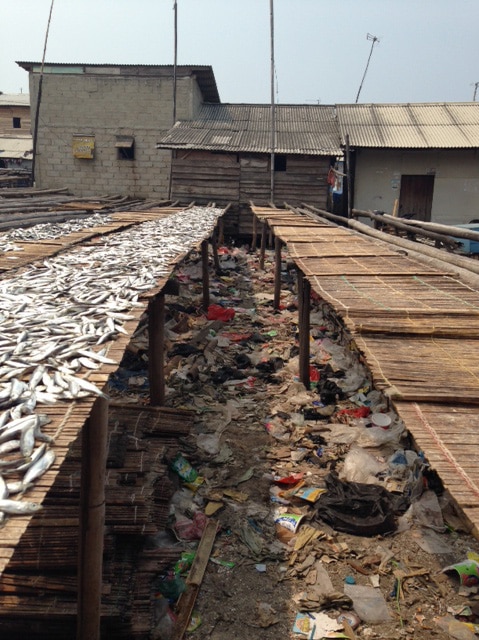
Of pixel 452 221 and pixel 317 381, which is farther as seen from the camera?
pixel 452 221

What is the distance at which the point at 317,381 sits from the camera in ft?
26.5

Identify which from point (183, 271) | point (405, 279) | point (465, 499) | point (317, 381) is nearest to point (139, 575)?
point (465, 499)

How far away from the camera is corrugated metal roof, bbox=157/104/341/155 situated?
65.9 feet

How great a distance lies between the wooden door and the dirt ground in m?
13.8

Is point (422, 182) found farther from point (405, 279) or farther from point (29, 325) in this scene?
point (29, 325)

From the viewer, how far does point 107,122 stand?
76.4 ft

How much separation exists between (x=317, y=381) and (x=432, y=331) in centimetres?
406

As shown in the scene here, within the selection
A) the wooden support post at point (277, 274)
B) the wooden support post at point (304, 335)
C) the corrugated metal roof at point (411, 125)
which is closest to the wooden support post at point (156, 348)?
the wooden support post at point (304, 335)

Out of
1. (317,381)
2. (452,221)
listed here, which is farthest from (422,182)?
(317,381)

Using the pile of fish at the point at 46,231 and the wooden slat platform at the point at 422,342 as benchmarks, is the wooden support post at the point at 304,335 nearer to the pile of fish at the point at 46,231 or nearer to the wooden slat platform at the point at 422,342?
the wooden slat platform at the point at 422,342

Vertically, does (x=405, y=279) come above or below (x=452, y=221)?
below

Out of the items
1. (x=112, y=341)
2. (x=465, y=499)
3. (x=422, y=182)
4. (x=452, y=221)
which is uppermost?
(x=422, y=182)

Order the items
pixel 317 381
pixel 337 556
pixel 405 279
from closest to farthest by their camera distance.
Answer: pixel 337 556 < pixel 405 279 < pixel 317 381

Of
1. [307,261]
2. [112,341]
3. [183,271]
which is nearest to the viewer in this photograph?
→ [112,341]
